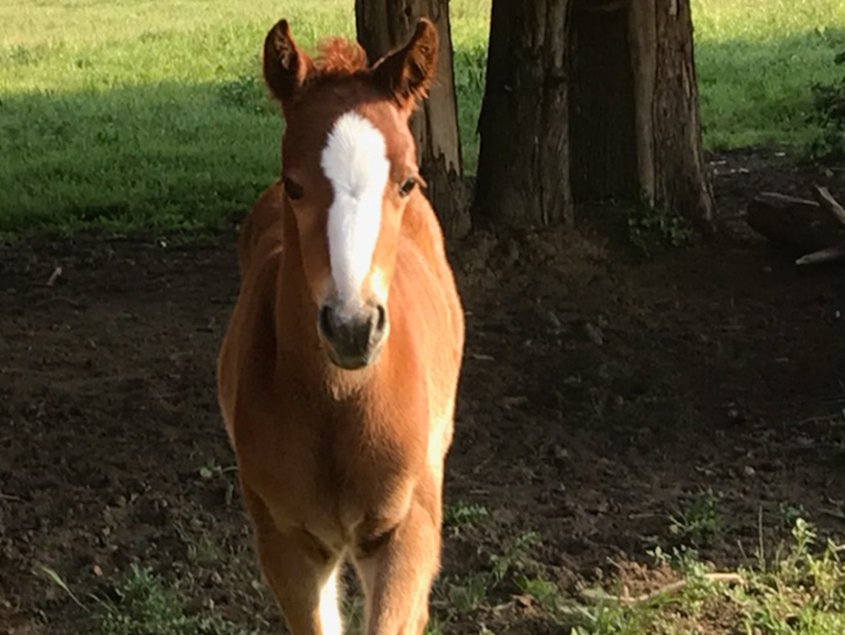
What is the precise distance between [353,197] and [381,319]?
11.6 inches

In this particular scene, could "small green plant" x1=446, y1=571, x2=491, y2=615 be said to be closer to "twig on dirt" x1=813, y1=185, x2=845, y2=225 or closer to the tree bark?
"twig on dirt" x1=813, y1=185, x2=845, y2=225

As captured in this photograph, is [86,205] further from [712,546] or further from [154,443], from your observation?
[712,546]

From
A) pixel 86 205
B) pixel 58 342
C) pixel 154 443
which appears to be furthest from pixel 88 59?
pixel 154 443

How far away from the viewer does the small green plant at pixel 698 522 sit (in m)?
5.16

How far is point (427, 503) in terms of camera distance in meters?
3.98

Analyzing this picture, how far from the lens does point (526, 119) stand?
25.5 ft

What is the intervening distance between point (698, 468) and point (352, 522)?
2401 millimetres

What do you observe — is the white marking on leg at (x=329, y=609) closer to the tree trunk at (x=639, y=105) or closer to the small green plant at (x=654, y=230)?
the small green plant at (x=654, y=230)

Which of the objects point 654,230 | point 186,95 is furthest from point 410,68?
point 186,95

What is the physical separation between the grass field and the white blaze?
20.5ft

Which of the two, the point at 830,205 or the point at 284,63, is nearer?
the point at 284,63

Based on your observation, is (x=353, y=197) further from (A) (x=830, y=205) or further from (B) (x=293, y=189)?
(A) (x=830, y=205)

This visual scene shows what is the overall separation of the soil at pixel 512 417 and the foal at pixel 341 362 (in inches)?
34.1

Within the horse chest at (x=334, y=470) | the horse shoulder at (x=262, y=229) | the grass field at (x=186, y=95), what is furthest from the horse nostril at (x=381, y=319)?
the grass field at (x=186, y=95)
